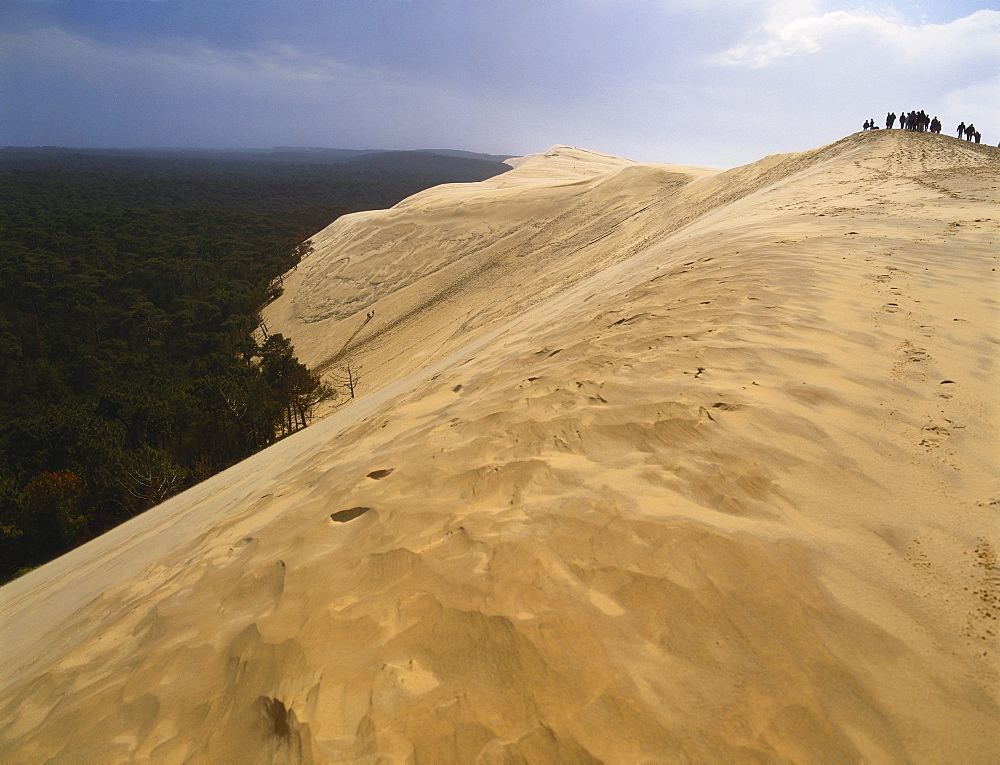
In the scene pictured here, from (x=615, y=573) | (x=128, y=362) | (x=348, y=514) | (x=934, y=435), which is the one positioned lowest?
(x=128, y=362)

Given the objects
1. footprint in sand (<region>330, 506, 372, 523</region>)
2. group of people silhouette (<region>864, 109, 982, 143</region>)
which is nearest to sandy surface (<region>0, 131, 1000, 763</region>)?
footprint in sand (<region>330, 506, 372, 523</region>)

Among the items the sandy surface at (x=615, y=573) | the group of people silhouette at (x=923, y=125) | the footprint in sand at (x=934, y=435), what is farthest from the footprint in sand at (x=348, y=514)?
the group of people silhouette at (x=923, y=125)

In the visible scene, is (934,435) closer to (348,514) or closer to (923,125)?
(348,514)

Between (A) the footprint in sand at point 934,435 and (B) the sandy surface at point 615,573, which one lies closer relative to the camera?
(B) the sandy surface at point 615,573

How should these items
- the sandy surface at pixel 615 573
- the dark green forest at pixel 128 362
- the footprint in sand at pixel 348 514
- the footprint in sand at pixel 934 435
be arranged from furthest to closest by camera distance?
the dark green forest at pixel 128 362
the footprint in sand at pixel 348 514
the footprint in sand at pixel 934 435
the sandy surface at pixel 615 573

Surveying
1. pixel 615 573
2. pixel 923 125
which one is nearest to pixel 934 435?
pixel 615 573

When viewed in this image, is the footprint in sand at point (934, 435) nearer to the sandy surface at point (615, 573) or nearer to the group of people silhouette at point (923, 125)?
the sandy surface at point (615, 573)

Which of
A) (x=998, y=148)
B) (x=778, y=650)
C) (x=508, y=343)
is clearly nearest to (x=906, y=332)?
(x=778, y=650)
